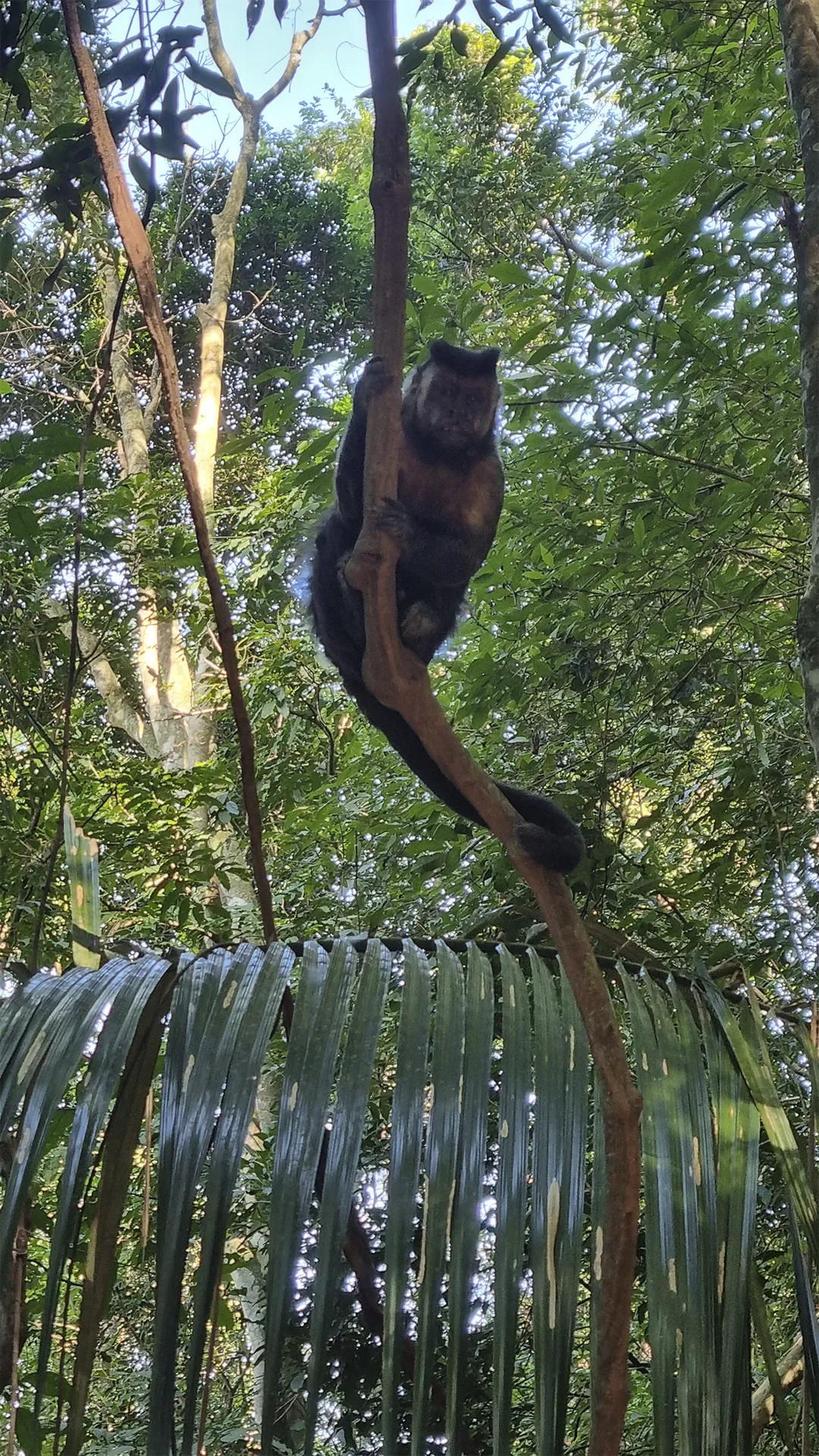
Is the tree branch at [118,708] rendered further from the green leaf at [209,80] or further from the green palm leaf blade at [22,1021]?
the green palm leaf blade at [22,1021]

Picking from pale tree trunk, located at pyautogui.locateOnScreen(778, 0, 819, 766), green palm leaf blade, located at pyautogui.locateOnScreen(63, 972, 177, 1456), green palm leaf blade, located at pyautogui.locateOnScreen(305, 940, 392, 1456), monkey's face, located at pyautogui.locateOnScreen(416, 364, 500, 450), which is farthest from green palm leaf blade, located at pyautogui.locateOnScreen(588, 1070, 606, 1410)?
monkey's face, located at pyautogui.locateOnScreen(416, 364, 500, 450)

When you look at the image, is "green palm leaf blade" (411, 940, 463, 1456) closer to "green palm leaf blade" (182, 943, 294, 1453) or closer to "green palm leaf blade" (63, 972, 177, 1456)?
"green palm leaf blade" (182, 943, 294, 1453)

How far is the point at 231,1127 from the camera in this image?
119 centimetres

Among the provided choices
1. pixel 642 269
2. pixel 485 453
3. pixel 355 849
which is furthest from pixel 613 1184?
pixel 355 849

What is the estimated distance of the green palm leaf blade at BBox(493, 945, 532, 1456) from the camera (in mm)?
1066

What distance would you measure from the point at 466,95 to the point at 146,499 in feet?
22.8

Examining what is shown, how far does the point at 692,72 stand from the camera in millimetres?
3740

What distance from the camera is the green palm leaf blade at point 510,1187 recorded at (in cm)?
107

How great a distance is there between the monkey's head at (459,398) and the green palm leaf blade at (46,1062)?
2.22 m

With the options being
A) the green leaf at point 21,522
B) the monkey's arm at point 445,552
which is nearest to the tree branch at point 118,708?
the monkey's arm at point 445,552

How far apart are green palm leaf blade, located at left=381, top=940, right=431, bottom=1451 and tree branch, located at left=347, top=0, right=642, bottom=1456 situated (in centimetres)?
20

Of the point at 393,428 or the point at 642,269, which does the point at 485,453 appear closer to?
the point at 642,269

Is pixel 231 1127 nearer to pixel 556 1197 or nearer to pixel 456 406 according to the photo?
pixel 556 1197

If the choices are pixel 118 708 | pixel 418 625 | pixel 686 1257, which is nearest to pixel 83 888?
pixel 686 1257
